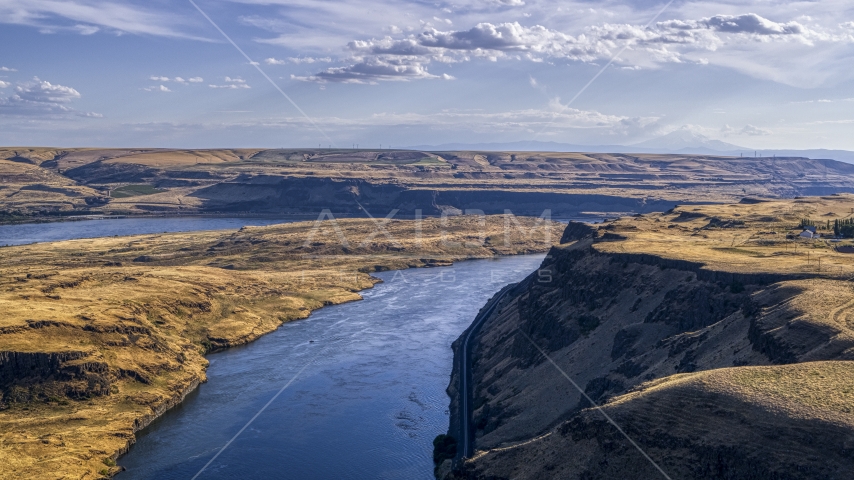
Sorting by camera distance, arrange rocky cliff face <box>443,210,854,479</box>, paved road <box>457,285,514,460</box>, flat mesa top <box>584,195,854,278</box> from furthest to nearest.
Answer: flat mesa top <box>584,195,854,278</box> < paved road <box>457,285,514,460</box> < rocky cliff face <box>443,210,854,479</box>

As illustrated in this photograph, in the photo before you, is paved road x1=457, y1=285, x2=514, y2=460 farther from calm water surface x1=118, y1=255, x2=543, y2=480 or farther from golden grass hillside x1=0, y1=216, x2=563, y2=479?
golden grass hillside x1=0, y1=216, x2=563, y2=479

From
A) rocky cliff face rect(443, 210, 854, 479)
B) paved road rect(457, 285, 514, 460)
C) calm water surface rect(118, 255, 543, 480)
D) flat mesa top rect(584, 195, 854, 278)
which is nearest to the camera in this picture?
rocky cliff face rect(443, 210, 854, 479)

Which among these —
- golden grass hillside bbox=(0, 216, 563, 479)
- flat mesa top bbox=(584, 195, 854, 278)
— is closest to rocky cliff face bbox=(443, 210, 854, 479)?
flat mesa top bbox=(584, 195, 854, 278)

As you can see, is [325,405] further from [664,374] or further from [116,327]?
[664,374]

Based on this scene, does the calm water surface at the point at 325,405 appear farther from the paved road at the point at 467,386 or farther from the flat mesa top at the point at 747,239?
the flat mesa top at the point at 747,239

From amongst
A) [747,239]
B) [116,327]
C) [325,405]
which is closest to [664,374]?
[325,405]

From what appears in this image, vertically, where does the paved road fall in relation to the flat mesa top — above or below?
below

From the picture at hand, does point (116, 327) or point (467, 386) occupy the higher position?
point (116, 327)
